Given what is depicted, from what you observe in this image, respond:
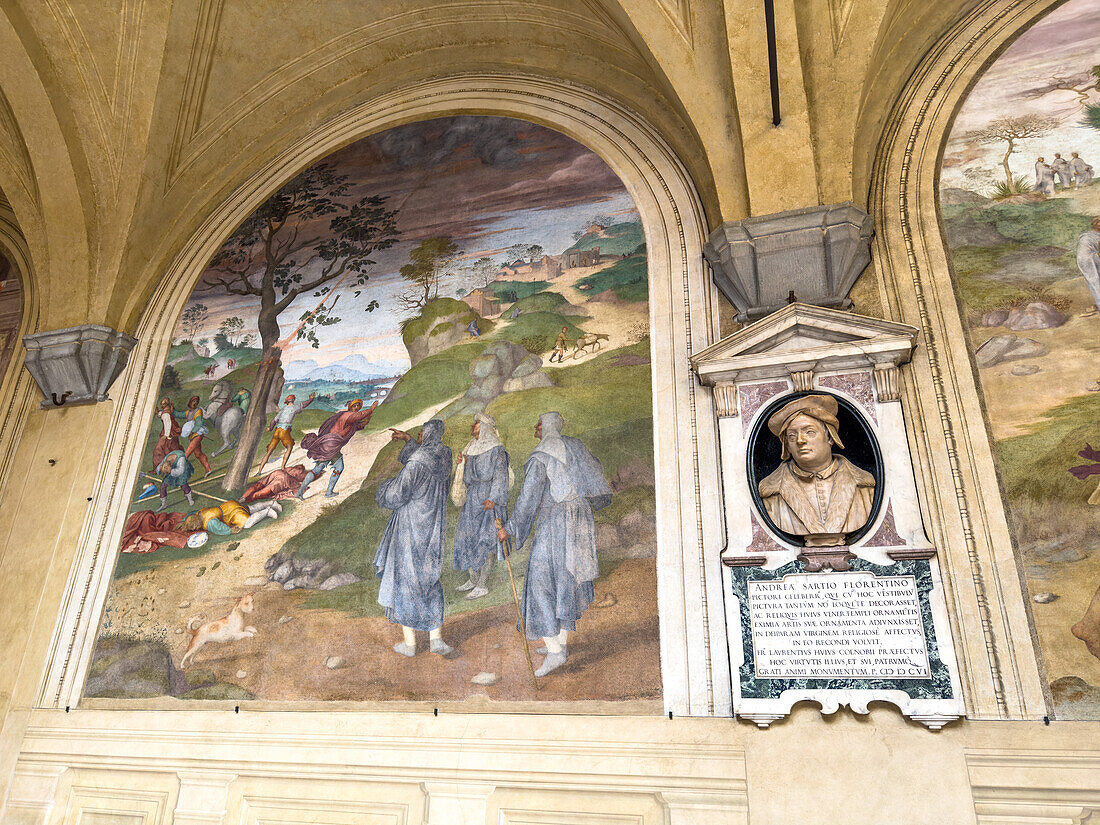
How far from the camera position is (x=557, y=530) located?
471 cm

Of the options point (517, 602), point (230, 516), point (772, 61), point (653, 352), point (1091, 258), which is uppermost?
point (772, 61)

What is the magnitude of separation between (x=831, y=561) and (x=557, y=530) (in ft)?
5.17

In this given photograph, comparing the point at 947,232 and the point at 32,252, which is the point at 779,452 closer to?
the point at 947,232

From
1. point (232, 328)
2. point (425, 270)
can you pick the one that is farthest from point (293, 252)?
point (425, 270)

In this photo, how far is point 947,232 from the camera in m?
4.78

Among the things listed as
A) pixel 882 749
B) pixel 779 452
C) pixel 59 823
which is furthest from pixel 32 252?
pixel 882 749

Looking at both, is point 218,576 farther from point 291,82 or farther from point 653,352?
point 291,82

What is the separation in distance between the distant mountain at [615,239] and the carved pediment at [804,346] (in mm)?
1185

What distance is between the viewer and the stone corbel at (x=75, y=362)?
21.0 feet

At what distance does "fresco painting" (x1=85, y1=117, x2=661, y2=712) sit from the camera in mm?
4605

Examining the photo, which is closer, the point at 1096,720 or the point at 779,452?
the point at 1096,720

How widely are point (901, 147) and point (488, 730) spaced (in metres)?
4.48

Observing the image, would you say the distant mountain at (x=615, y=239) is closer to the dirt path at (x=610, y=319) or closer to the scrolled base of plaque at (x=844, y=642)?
the dirt path at (x=610, y=319)

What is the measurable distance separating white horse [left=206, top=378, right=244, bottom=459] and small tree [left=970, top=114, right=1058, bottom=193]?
5.56 meters
